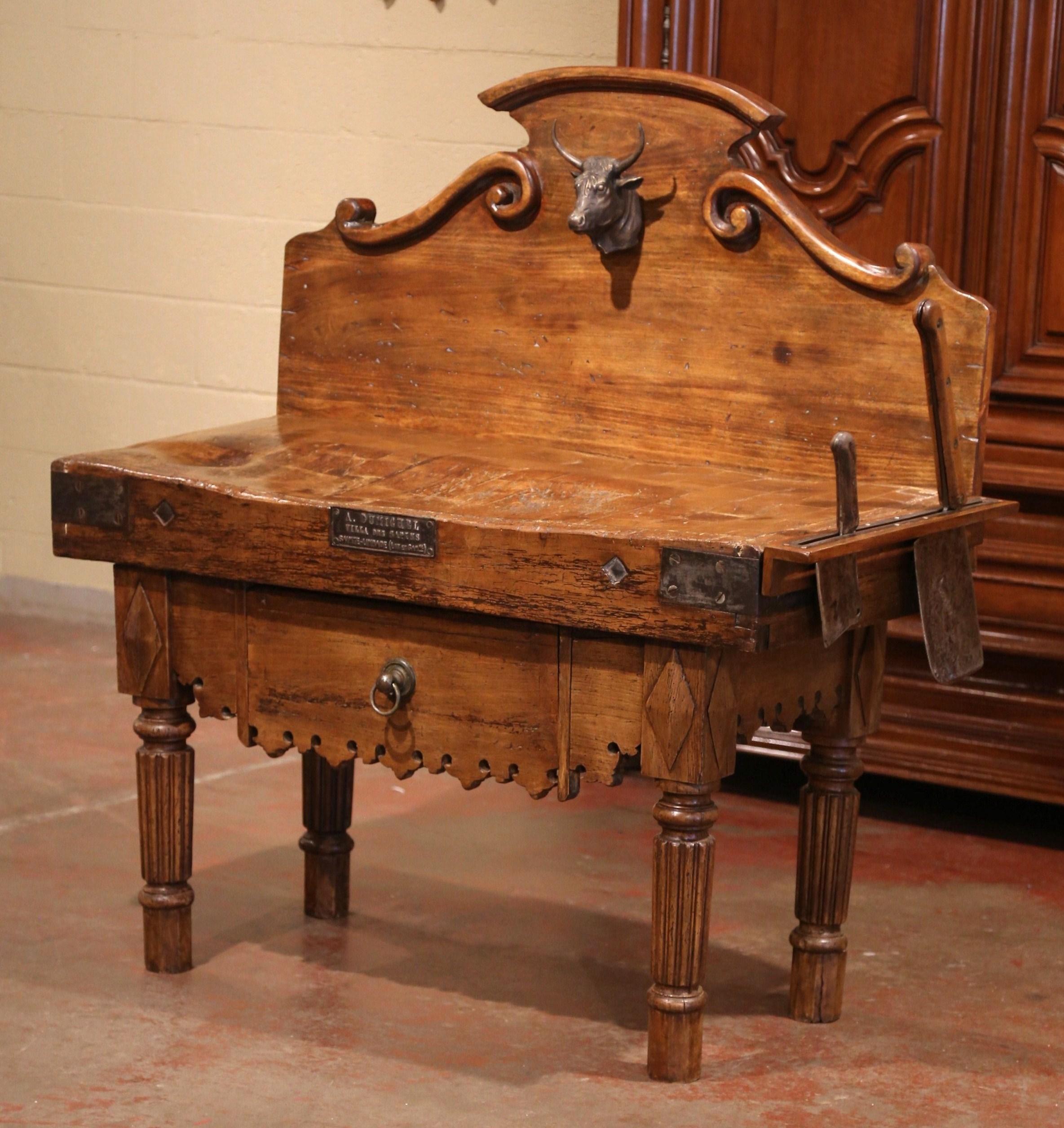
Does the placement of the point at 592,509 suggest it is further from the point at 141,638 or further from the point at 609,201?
the point at 141,638

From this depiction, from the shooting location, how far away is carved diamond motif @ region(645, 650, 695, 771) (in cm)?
244

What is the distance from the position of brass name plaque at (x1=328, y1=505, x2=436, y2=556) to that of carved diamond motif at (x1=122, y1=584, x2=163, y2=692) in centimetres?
38

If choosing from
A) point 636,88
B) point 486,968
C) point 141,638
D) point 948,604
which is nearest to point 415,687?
point 141,638

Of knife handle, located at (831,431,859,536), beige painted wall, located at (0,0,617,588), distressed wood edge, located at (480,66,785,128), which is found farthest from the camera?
beige painted wall, located at (0,0,617,588)

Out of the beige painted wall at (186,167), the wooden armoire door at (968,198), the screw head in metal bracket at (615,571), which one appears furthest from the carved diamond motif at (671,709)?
the beige painted wall at (186,167)

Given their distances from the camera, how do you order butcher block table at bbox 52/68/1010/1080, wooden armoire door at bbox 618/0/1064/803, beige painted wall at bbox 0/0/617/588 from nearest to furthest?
butcher block table at bbox 52/68/1010/1080 < wooden armoire door at bbox 618/0/1064/803 < beige painted wall at bbox 0/0/617/588

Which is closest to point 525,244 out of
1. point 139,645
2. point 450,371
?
point 450,371

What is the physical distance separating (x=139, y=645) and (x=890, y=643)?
1656mm

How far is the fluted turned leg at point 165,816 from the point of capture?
2.89 m

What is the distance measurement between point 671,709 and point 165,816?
0.88 m

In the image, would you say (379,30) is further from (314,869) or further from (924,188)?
(314,869)

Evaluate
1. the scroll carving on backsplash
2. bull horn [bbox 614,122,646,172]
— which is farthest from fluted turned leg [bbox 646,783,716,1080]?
the scroll carving on backsplash

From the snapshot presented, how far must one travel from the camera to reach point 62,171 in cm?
538

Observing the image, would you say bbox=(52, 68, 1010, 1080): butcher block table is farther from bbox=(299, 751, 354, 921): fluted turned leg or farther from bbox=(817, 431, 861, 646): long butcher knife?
bbox=(299, 751, 354, 921): fluted turned leg
